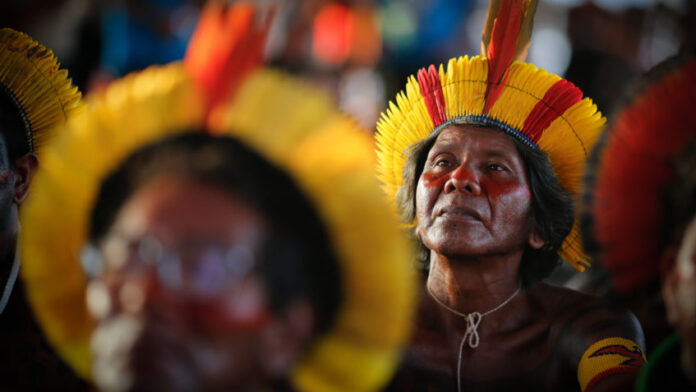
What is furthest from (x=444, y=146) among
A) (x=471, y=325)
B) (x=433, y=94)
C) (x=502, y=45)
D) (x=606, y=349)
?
(x=606, y=349)

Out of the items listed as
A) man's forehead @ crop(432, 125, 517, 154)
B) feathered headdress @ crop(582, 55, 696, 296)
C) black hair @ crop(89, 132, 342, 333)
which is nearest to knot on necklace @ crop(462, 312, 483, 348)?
man's forehead @ crop(432, 125, 517, 154)

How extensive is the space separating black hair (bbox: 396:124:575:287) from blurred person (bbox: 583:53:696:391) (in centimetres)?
91

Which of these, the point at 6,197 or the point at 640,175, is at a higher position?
the point at 640,175

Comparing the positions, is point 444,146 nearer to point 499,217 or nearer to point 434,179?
point 434,179

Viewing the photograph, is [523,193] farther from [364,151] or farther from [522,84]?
[364,151]

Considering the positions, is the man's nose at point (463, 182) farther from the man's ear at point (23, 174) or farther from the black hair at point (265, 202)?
the man's ear at point (23, 174)

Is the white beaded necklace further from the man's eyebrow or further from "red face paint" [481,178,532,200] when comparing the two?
the man's eyebrow

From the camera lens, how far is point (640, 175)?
190 centimetres

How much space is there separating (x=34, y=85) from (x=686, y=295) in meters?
2.42

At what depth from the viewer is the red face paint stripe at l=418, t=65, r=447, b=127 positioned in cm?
307

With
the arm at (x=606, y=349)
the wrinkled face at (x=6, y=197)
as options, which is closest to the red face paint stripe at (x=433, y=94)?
the arm at (x=606, y=349)

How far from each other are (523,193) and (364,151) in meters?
1.29

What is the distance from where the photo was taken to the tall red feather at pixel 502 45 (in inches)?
116

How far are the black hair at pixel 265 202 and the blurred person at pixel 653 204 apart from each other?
0.83 m
